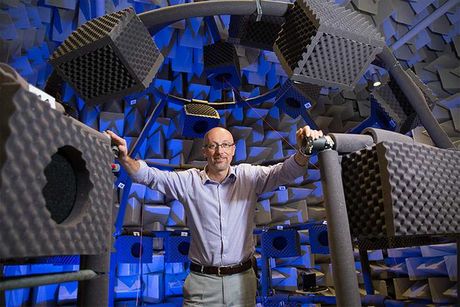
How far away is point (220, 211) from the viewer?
1.82 metres

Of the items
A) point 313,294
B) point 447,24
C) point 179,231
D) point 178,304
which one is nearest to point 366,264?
point 313,294

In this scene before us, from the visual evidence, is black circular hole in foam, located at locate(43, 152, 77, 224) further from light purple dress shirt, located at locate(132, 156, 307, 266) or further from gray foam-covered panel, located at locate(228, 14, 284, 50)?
gray foam-covered panel, located at locate(228, 14, 284, 50)

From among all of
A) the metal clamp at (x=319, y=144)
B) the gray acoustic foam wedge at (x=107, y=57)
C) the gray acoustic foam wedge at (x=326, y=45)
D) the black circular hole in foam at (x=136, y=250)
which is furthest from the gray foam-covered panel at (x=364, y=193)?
the black circular hole in foam at (x=136, y=250)

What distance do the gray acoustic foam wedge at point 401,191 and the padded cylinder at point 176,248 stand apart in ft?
8.76

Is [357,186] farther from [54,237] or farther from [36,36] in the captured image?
[36,36]

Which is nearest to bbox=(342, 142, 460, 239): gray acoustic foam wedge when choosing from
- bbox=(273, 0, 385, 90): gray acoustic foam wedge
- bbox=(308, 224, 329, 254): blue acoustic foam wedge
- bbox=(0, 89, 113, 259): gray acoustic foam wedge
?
bbox=(273, 0, 385, 90): gray acoustic foam wedge

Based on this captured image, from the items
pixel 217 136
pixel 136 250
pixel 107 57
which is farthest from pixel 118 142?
pixel 136 250

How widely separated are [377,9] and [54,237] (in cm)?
380

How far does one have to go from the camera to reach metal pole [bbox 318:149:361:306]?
0.81 metres

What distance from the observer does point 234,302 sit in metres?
1.69

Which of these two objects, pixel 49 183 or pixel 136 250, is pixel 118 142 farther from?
pixel 136 250

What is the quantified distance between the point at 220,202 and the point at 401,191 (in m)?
1.09

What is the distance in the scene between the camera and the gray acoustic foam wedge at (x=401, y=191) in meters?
0.88

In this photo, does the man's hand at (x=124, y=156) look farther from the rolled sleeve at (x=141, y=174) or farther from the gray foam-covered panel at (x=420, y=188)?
the gray foam-covered panel at (x=420, y=188)
